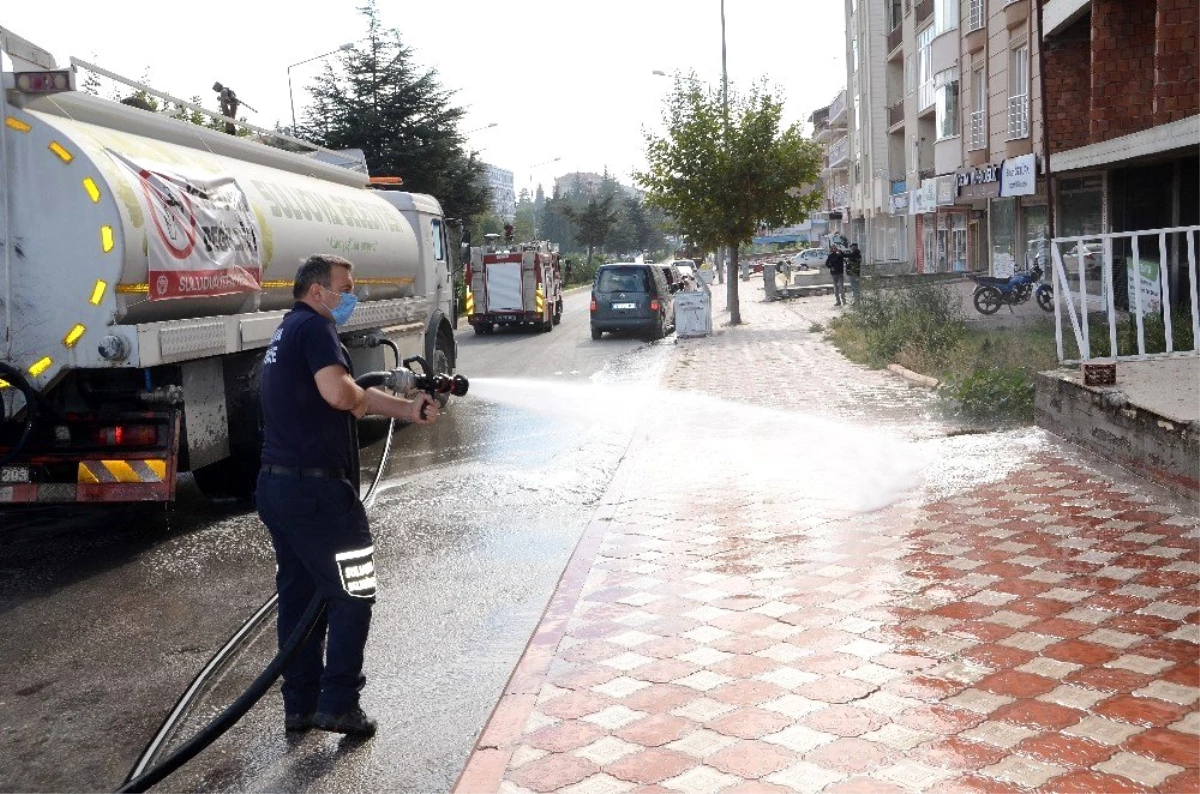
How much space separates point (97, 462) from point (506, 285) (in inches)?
876

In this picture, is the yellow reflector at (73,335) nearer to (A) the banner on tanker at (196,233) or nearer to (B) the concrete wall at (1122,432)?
(A) the banner on tanker at (196,233)

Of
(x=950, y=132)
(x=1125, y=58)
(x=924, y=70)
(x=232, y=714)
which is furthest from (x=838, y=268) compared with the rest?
(x=232, y=714)

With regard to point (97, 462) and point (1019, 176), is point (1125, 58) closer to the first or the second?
point (1019, 176)

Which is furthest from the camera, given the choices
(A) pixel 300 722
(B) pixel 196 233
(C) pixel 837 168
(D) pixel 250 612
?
(C) pixel 837 168

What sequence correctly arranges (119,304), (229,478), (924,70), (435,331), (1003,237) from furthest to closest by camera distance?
(924,70)
(1003,237)
(435,331)
(229,478)
(119,304)

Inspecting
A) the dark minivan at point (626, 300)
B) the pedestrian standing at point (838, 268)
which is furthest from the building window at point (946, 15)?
the dark minivan at point (626, 300)

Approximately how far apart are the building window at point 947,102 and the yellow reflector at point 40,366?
3274 cm

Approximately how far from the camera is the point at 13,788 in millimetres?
4320

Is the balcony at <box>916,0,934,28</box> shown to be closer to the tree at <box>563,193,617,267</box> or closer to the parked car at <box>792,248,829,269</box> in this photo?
the parked car at <box>792,248,829,269</box>

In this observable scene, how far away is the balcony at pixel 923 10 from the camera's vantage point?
43.9 m

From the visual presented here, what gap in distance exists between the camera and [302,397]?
4605 millimetres

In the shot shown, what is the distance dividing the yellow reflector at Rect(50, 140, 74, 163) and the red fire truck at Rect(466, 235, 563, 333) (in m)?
22.2

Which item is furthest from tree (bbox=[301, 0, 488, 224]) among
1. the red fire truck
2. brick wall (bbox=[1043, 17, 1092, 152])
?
brick wall (bbox=[1043, 17, 1092, 152])

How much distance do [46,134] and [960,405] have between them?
8.44m
